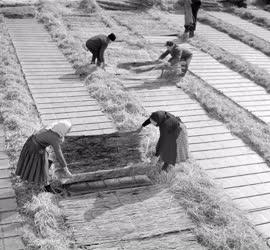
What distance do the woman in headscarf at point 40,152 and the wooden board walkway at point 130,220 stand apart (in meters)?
0.49

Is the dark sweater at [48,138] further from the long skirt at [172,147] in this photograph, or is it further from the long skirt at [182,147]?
the long skirt at [182,147]

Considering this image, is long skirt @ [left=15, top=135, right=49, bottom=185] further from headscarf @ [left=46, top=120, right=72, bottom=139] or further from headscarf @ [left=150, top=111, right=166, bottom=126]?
headscarf @ [left=150, top=111, right=166, bottom=126]

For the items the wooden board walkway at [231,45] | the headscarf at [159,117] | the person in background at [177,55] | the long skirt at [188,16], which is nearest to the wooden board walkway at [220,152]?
the person in background at [177,55]

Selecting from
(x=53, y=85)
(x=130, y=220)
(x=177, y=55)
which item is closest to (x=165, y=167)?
(x=130, y=220)

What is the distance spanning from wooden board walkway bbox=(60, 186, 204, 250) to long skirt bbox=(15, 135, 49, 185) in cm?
46

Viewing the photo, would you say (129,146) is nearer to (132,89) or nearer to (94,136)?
(94,136)

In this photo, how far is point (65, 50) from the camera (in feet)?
38.2

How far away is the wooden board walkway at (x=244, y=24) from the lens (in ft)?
50.4

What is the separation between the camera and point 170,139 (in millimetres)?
6496

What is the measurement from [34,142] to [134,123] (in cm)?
250

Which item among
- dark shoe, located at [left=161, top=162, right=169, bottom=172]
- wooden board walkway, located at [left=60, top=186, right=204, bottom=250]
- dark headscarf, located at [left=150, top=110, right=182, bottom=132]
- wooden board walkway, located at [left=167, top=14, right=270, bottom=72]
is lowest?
wooden board walkway, located at [left=60, top=186, right=204, bottom=250]

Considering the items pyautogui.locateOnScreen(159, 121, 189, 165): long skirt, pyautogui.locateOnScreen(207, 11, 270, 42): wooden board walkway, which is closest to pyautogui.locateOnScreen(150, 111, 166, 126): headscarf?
pyautogui.locateOnScreen(159, 121, 189, 165): long skirt

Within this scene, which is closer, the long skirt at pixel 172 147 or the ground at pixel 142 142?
the ground at pixel 142 142

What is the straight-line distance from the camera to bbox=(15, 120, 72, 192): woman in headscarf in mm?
5805
